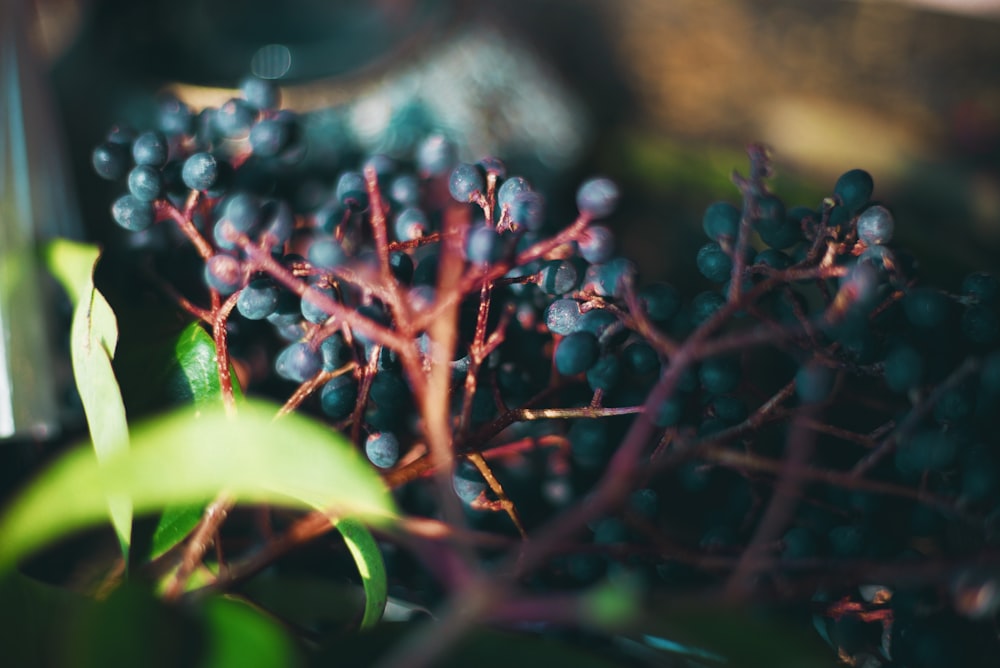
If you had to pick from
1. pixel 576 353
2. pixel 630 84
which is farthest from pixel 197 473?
pixel 630 84

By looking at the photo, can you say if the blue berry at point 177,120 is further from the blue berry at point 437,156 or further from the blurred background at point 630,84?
the blurred background at point 630,84

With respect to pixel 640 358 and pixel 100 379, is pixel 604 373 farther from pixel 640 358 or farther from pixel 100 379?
pixel 100 379

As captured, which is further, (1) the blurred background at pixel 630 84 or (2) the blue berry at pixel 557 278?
(1) the blurred background at pixel 630 84

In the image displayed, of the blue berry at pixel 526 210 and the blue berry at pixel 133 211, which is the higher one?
the blue berry at pixel 526 210

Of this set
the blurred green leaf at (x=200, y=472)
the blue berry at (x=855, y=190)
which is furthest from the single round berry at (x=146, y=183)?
the blue berry at (x=855, y=190)

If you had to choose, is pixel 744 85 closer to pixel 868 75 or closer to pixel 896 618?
pixel 868 75
